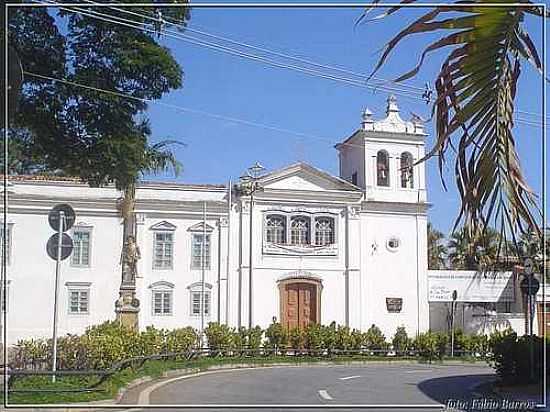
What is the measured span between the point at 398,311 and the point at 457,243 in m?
3.47

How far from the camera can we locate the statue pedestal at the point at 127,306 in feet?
17.1

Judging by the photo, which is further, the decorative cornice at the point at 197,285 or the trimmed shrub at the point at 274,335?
the trimmed shrub at the point at 274,335

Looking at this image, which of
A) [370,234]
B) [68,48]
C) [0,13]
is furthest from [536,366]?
[0,13]

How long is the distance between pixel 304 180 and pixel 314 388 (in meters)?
2.10

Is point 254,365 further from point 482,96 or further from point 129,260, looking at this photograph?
point 482,96

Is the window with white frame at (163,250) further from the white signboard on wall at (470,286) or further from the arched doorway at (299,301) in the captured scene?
the white signboard on wall at (470,286)

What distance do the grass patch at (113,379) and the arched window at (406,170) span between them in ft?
8.97

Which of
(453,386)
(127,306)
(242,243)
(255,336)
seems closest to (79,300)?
(127,306)

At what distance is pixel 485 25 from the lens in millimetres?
2418

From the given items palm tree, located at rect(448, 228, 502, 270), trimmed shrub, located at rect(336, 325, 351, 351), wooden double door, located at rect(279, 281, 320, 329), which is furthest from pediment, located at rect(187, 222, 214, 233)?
palm tree, located at rect(448, 228, 502, 270)

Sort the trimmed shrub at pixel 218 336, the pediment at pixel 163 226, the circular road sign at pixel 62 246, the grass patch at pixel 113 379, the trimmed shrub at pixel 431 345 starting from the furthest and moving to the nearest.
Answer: the trimmed shrub at pixel 431 345 → the trimmed shrub at pixel 218 336 → the pediment at pixel 163 226 → the grass patch at pixel 113 379 → the circular road sign at pixel 62 246

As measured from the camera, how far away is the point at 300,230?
6.83 metres

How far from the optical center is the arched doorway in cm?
759

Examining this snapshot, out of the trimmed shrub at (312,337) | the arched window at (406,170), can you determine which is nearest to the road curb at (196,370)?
the trimmed shrub at (312,337)
